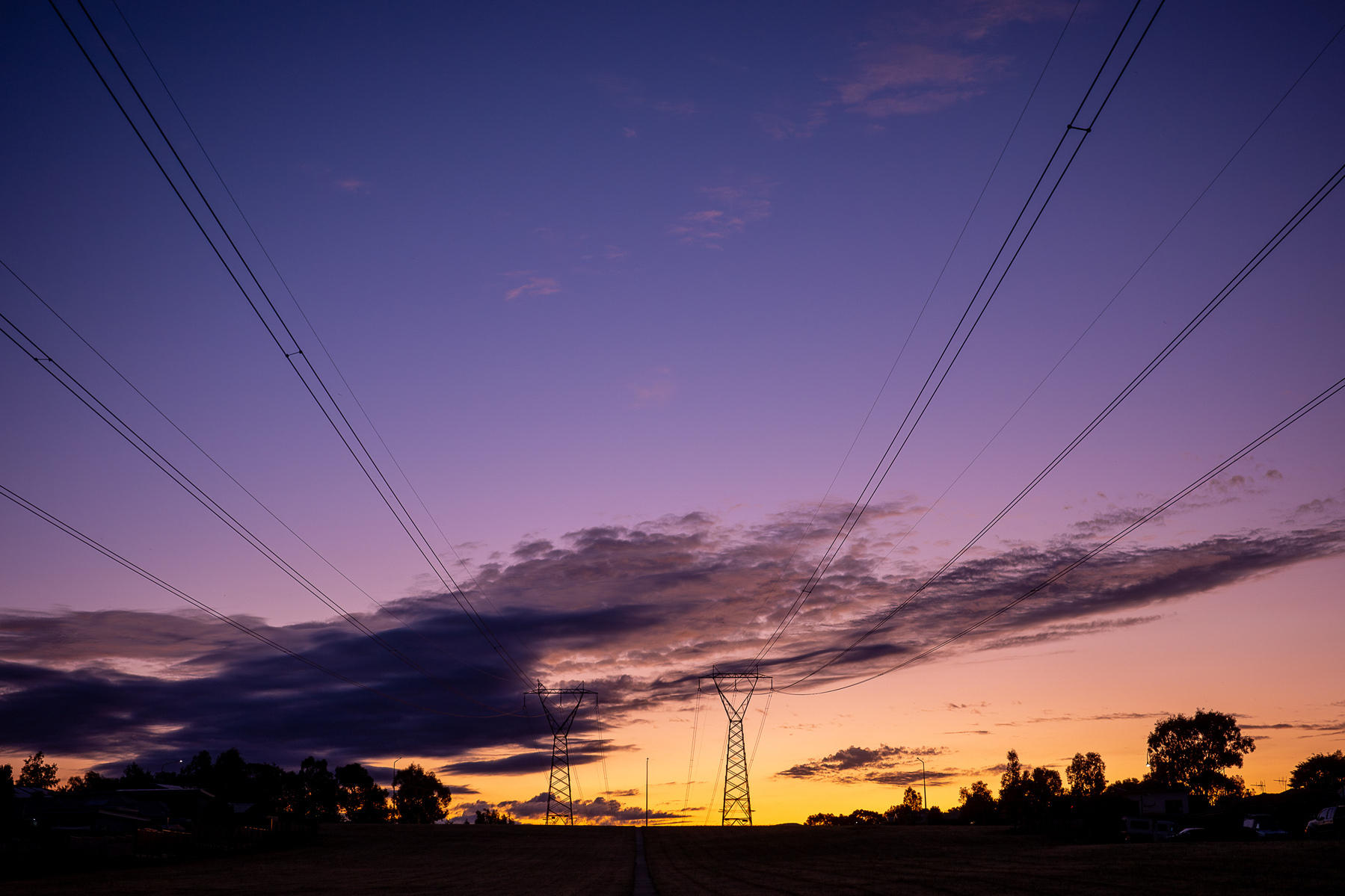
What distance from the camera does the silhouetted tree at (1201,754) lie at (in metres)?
183

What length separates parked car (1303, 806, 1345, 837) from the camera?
6044 centimetres

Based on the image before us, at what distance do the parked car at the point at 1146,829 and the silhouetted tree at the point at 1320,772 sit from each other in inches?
4929

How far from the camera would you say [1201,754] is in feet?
611

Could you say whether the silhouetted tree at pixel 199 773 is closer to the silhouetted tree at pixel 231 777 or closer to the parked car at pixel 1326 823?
the silhouetted tree at pixel 231 777

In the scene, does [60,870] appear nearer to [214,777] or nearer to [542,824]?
[542,824]

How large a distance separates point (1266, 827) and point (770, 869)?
142ft

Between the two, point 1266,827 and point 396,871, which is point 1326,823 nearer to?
point 1266,827

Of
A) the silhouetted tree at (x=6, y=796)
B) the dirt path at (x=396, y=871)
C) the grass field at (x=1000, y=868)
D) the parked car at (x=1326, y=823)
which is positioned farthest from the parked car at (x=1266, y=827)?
the silhouetted tree at (x=6, y=796)

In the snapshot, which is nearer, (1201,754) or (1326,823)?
(1326,823)

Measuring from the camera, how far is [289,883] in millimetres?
48750

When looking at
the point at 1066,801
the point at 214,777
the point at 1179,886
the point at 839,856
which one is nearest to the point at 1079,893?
the point at 1179,886

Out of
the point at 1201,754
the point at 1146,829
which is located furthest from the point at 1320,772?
the point at 1146,829

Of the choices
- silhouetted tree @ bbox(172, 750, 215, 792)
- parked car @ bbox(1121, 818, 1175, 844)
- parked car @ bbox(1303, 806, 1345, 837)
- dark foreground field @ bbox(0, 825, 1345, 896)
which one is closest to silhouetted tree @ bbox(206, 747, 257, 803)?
silhouetted tree @ bbox(172, 750, 215, 792)

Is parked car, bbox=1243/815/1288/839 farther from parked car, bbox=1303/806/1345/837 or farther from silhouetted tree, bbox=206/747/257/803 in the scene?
silhouetted tree, bbox=206/747/257/803
